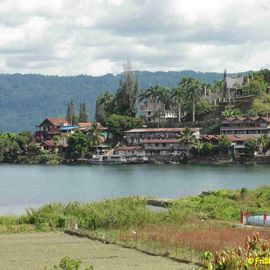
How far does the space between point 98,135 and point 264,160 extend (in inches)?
1288

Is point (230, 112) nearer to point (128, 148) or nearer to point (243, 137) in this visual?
point (243, 137)

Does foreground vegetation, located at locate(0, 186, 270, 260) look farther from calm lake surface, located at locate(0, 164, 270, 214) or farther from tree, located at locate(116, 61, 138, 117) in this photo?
tree, located at locate(116, 61, 138, 117)

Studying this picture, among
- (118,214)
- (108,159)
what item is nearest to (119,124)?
(108,159)

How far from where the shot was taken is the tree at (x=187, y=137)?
118 m

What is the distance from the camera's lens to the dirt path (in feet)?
78.3

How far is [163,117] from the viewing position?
451 ft

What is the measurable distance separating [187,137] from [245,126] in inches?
394

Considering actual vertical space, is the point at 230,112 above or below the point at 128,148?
above

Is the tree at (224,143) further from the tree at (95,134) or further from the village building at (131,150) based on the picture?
the tree at (95,134)

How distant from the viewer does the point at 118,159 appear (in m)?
126

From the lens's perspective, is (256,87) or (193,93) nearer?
(256,87)

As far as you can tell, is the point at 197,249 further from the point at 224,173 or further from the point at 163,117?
the point at 163,117

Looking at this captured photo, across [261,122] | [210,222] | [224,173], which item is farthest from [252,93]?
[210,222]

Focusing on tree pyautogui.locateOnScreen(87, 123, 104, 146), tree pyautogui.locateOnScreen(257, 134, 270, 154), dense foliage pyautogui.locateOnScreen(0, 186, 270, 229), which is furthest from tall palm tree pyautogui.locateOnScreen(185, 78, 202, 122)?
dense foliage pyautogui.locateOnScreen(0, 186, 270, 229)
